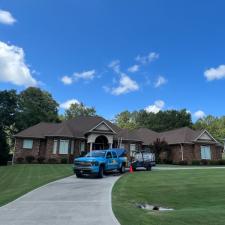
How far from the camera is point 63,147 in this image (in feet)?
122

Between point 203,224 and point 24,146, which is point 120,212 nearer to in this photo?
point 203,224

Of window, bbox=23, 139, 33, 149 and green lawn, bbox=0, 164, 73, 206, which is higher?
window, bbox=23, 139, 33, 149

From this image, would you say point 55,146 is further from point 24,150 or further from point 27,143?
point 24,150

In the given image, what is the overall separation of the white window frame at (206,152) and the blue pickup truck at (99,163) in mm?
21981

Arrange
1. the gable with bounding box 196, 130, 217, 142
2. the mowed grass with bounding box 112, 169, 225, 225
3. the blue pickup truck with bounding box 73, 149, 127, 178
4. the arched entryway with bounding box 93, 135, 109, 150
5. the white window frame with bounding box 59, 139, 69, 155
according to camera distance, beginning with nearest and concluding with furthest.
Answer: the mowed grass with bounding box 112, 169, 225, 225 < the blue pickup truck with bounding box 73, 149, 127, 178 < the white window frame with bounding box 59, 139, 69, 155 < the arched entryway with bounding box 93, 135, 109, 150 < the gable with bounding box 196, 130, 217, 142

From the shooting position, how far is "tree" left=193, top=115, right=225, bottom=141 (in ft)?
270

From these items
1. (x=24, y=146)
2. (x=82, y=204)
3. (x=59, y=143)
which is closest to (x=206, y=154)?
(x=59, y=143)

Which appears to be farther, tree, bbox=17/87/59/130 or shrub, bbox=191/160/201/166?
tree, bbox=17/87/59/130

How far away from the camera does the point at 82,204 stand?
408 inches

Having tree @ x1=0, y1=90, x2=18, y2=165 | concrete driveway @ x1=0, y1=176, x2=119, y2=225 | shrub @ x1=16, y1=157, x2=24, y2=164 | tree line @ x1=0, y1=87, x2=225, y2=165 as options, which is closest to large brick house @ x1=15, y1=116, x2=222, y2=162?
shrub @ x1=16, y1=157, x2=24, y2=164

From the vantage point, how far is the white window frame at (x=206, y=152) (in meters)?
42.9

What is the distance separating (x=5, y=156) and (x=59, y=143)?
7677 mm

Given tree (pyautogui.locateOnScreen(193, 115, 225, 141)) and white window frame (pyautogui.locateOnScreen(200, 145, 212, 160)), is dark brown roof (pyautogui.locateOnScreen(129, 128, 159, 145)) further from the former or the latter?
tree (pyautogui.locateOnScreen(193, 115, 225, 141))

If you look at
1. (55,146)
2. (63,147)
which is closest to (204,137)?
(63,147)
